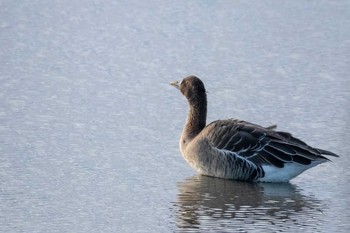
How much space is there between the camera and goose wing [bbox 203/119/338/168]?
8.02 m

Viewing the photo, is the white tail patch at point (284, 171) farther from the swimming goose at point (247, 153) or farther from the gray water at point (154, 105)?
the gray water at point (154, 105)

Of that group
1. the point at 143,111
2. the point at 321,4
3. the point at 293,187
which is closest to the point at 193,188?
the point at 293,187

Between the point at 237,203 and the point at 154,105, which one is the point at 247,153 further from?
the point at 154,105

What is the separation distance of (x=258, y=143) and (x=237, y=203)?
96cm

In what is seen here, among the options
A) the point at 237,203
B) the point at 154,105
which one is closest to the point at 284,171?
the point at 237,203

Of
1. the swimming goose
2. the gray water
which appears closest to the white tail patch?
the swimming goose

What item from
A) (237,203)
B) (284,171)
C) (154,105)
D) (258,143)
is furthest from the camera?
(154,105)

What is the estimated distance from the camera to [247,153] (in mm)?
8266

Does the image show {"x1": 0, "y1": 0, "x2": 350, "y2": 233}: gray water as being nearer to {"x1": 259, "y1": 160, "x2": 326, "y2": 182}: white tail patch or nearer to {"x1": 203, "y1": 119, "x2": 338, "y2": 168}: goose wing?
{"x1": 259, "y1": 160, "x2": 326, "y2": 182}: white tail patch

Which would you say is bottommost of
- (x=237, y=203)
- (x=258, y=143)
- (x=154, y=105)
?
(x=237, y=203)

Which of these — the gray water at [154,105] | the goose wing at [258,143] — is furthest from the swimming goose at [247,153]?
the gray water at [154,105]

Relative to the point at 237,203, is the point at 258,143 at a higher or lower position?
higher

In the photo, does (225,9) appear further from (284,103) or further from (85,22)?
(284,103)

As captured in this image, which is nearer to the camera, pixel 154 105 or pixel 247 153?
pixel 247 153
